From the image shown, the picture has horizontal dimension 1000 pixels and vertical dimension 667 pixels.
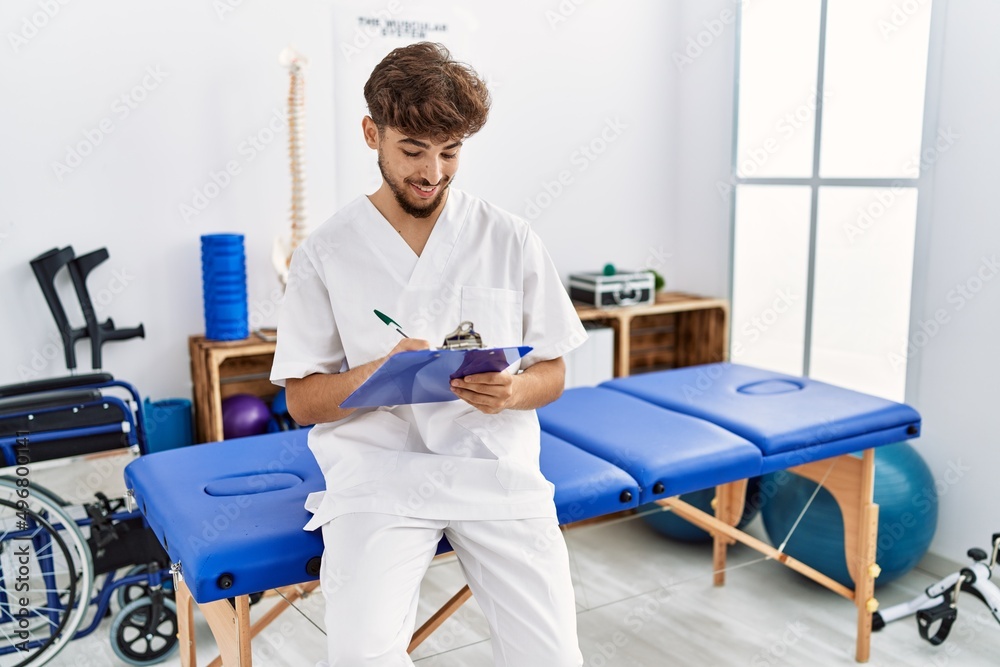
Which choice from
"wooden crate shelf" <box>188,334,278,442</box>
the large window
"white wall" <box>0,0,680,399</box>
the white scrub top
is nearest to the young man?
the white scrub top

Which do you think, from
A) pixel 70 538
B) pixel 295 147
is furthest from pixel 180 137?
pixel 70 538

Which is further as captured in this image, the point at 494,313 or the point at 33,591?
the point at 33,591

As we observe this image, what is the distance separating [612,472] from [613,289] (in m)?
1.56

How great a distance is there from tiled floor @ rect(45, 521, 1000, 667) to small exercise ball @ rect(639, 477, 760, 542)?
86 millimetres

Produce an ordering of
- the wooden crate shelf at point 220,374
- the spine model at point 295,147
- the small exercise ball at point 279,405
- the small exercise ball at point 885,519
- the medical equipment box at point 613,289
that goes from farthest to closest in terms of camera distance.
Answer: the medical equipment box at point 613,289, the small exercise ball at point 279,405, the spine model at point 295,147, the wooden crate shelf at point 220,374, the small exercise ball at point 885,519

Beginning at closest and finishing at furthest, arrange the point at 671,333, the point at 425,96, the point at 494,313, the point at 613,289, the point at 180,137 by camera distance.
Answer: the point at 425,96 < the point at 494,313 < the point at 180,137 < the point at 613,289 < the point at 671,333

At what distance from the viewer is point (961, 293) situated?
297 centimetres

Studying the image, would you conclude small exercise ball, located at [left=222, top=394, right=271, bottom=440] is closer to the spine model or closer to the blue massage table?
the spine model

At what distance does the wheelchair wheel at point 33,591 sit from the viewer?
2338 millimetres

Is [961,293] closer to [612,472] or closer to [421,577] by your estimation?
[612,472]

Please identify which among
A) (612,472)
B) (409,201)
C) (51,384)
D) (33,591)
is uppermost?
(409,201)

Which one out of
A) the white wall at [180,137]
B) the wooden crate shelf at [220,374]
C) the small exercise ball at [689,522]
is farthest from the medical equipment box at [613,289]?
the wooden crate shelf at [220,374]

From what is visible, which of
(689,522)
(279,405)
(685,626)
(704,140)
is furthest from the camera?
(704,140)

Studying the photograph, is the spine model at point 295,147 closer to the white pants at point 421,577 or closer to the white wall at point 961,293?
the white pants at point 421,577
